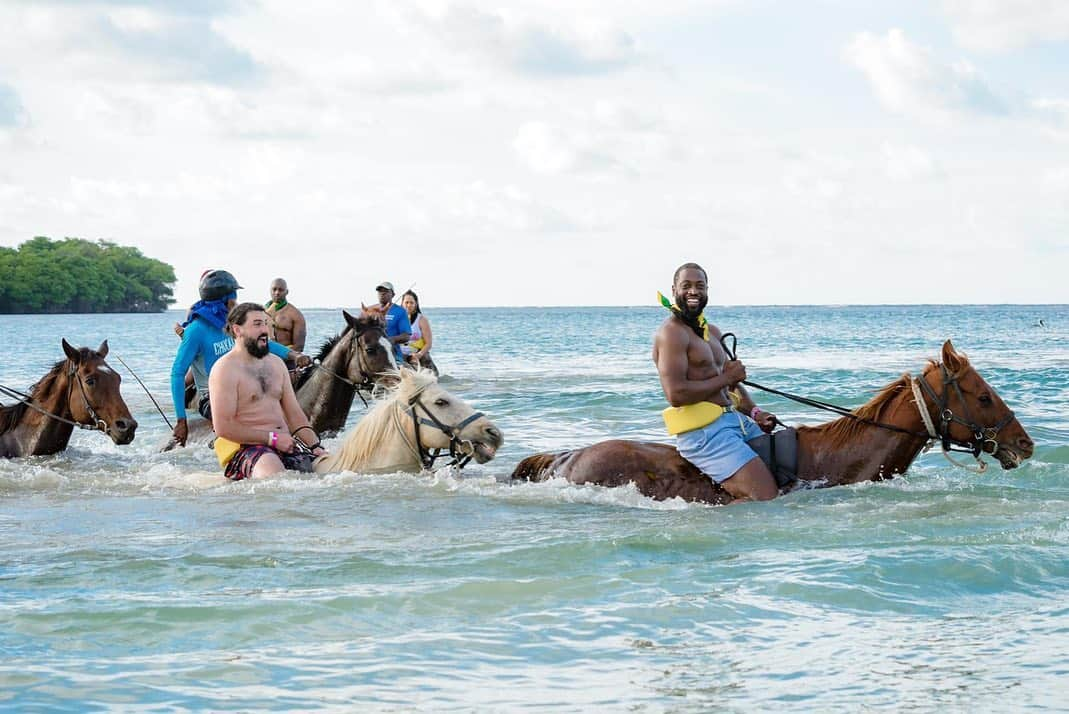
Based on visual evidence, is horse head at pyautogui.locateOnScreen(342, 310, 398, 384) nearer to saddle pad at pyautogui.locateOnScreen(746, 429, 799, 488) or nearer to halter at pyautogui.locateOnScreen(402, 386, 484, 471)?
halter at pyautogui.locateOnScreen(402, 386, 484, 471)

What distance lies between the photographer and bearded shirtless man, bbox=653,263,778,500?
334 inches

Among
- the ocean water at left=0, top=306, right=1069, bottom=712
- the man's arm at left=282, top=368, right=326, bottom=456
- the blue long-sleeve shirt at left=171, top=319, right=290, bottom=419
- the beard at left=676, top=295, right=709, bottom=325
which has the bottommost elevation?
the ocean water at left=0, top=306, right=1069, bottom=712

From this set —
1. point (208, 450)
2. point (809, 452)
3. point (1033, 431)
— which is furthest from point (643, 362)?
point (809, 452)

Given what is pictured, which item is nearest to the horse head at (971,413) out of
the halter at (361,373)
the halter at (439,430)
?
the halter at (439,430)

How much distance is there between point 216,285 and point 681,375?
168 inches

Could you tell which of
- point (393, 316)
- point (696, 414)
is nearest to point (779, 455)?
point (696, 414)

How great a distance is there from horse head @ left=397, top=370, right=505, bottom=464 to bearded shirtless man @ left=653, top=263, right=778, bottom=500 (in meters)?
1.22

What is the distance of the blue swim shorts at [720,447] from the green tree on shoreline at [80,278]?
14503 centimetres

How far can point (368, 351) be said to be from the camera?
39.7 ft

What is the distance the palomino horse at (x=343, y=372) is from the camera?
12.1m

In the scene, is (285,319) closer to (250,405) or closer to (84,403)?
(84,403)

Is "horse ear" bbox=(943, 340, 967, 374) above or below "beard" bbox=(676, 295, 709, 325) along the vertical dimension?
below

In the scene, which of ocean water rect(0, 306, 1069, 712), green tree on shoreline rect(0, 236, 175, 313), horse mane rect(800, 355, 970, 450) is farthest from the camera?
green tree on shoreline rect(0, 236, 175, 313)

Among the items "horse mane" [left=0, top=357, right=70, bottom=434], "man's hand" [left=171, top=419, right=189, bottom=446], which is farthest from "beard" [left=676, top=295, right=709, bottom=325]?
"horse mane" [left=0, top=357, right=70, bottom=434]
